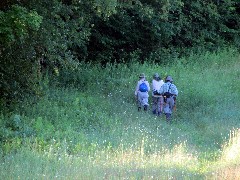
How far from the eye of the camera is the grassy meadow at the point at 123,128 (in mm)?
10445

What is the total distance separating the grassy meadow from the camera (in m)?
10.4

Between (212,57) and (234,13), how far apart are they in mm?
8925

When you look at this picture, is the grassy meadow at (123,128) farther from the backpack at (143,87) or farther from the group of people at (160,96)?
the backpack at (143,87)

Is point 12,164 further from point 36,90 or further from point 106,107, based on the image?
point 106,107

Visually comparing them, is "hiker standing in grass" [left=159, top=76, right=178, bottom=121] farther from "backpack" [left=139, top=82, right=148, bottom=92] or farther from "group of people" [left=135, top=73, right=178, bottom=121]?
"backpack" [left=139, top=82, right=148, bottom=92]

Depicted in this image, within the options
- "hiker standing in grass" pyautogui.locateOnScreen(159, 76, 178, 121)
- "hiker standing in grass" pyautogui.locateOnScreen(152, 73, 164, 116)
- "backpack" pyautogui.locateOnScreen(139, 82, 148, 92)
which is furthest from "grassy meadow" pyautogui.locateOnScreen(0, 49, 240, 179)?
"backpack" pyautogui.locateOnScreen(139, 82, 148, 92)

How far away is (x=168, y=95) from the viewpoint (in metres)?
20.7

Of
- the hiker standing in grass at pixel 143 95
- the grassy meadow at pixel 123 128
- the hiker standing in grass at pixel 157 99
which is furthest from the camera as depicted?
the hiker standing in grass at pixel 143 95

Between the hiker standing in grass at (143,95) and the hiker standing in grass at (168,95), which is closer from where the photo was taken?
the hiker standing in grass at (168,95)

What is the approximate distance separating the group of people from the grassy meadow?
449 mm

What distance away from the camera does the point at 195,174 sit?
10.1m

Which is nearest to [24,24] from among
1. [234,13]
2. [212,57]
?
[212,57]

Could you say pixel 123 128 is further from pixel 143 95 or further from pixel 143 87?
pixel 143 87

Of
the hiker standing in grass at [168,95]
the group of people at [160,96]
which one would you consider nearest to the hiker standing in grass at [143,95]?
the group of people at [160,96]
